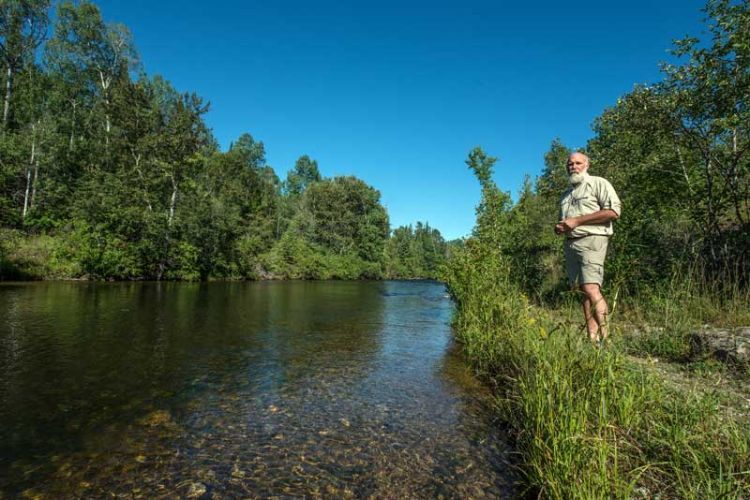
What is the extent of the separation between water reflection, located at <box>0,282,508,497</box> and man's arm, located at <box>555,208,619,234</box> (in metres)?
2.31

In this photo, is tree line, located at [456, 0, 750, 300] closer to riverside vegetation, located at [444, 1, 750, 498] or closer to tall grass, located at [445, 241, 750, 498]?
riverside vegetation, located at [444, 1, 750, 498]

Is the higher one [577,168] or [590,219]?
[577,168]

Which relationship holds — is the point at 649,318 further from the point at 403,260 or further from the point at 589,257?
the point at 403,260

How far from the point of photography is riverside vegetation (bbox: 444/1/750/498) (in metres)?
2.23

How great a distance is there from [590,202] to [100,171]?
3375 cm

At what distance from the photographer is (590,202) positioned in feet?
15.4

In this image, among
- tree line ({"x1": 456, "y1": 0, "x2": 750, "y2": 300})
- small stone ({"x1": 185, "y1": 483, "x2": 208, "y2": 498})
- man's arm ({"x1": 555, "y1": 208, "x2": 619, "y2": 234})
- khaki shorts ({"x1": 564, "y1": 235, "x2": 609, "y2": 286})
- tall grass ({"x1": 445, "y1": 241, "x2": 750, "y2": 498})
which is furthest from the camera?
tree line ({"x1": 456, "y1": 0, "x2": 750, "y2": 300})

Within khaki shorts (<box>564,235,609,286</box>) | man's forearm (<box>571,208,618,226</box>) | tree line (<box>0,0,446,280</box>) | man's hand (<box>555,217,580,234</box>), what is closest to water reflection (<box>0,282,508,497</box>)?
khaki shorts (<box>564,235,609,286</box>)

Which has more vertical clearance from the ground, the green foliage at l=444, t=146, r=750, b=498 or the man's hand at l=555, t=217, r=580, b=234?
the man's hand at l=555, t=217, r=580, b=234

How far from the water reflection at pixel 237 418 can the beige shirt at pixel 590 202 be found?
97.1 inches

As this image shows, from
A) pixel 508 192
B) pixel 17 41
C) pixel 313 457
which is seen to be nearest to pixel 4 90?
pixel 17 41

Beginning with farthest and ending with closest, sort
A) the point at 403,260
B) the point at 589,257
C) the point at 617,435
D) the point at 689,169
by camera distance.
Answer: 1. the point at 403,260
2. the point at 689,169
3. the point at 589,257
4. the point at 617,435

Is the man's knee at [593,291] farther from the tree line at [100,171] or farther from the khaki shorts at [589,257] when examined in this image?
the tree line at [100,171]


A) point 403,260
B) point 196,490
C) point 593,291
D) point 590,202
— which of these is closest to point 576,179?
point 590,202
